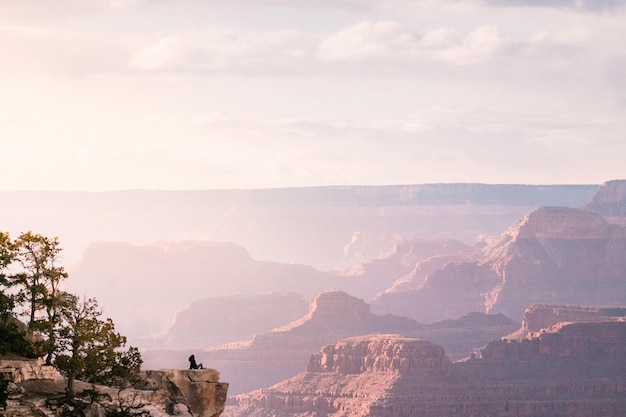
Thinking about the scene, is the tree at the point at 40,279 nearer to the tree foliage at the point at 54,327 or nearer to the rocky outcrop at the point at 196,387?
the tree foliage at the point at 54,327

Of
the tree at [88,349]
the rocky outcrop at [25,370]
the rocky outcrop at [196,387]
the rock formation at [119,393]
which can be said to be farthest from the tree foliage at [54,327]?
the rocky outcrop at [196,387]

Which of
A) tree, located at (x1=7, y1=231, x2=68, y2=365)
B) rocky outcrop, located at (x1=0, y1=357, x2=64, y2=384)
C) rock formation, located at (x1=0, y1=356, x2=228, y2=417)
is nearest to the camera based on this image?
rock formation, located at (x1=0, y1=356, x2=228, y2=417)

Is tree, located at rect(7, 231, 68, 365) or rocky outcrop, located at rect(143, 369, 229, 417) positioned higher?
tree, located at rect(7, 231, 68, 365)

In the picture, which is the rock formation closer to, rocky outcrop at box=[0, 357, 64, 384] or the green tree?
rocky outcrop at box=[0, 357, 64, 384]

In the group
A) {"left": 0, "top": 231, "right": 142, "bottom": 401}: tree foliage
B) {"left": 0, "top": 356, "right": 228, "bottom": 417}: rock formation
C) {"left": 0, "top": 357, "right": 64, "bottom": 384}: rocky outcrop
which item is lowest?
{"left": 0, "top": 356, "right": 228, "bottom": 417}: rock formation

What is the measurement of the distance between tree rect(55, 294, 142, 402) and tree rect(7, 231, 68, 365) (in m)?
0.60

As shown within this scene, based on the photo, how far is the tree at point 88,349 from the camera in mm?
58250

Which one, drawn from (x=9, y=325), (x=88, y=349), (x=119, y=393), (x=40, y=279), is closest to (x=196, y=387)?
(x=119, y=393)

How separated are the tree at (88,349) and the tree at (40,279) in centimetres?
60

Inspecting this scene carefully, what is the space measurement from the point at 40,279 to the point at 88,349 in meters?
3.95

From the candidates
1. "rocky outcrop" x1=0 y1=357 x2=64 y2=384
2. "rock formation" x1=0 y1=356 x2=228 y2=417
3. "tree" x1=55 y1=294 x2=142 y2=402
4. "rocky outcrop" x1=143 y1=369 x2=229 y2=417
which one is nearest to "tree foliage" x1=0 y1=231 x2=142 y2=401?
"tree" x1=55 y1=294 x2=142 y2=402

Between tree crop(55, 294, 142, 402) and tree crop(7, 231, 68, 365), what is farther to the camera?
tree crop(7, 231, 68, 365)

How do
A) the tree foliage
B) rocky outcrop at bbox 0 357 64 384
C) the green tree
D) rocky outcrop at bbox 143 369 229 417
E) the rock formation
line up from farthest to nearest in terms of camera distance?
1. rocky outcrop at bbox 143 369 229 417
2. the green tree
3. the tree foliage
4. rocky outcrop at bbox 0 357 64 384
5. the rock formation

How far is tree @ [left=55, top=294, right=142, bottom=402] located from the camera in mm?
58250
